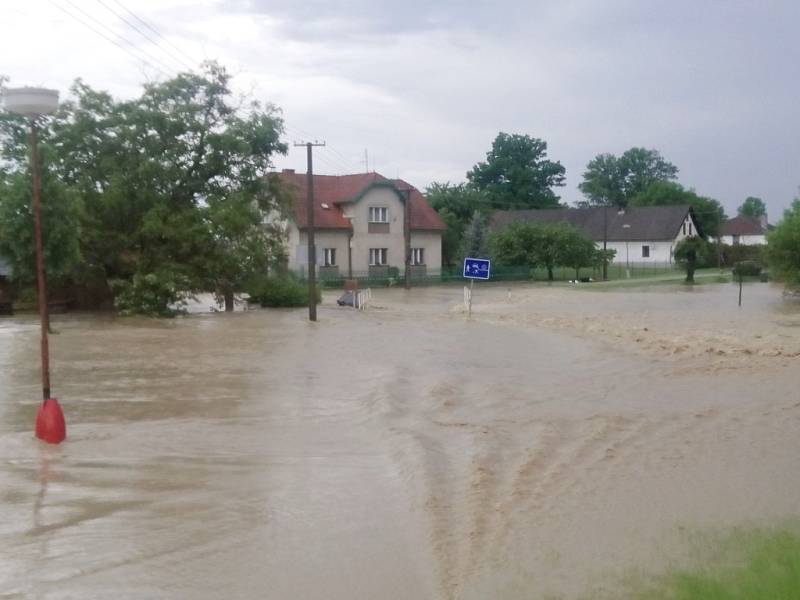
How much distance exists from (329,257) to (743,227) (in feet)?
255

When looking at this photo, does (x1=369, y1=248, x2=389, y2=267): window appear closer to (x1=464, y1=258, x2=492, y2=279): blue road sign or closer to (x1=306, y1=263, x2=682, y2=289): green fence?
(x1=306, y1=263, x2=682, y2=289): green fence

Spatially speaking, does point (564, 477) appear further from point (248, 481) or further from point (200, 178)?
point (200, 178)

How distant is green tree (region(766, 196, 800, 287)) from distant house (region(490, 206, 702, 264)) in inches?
1614

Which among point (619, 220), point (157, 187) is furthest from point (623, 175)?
point (157, 187)

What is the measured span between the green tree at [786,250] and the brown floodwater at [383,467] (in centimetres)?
2407

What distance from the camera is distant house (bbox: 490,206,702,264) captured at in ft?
295

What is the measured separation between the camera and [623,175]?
13412cm

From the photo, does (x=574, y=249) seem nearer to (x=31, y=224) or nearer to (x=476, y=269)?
(x=476, y=269)

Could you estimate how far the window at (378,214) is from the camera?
6469 centimetres

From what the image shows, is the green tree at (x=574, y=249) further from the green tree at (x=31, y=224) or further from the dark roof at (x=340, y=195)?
the green tree at (x=31, y=224)

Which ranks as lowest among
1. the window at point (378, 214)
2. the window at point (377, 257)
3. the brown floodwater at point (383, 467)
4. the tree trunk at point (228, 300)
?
the brown floodwater at point (383, 467)

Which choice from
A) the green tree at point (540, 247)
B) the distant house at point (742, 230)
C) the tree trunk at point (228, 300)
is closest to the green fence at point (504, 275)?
the green tree at point (540, 247)

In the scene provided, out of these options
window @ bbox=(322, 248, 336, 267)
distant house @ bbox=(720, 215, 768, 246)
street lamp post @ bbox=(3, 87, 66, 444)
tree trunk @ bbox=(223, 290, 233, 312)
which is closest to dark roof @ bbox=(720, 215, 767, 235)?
distant house @ bbox=(720, 215, 768, 246)

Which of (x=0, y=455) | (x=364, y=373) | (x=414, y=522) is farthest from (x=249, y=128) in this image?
(x=414, y=522)
